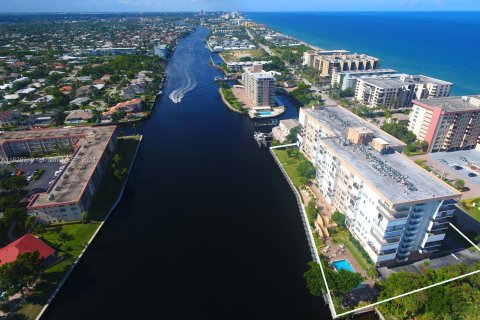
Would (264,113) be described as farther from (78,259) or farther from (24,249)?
(24,249)

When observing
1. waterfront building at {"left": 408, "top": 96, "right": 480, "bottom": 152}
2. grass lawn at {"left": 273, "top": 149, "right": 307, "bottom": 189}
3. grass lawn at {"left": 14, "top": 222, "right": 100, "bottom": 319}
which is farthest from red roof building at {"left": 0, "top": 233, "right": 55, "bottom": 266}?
waterfront building at {"left": 408, "top": 96, "right": 480, "bottom": 152}

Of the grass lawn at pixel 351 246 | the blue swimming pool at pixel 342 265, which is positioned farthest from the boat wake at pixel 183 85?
the blue swimming pool at pixel 342 265

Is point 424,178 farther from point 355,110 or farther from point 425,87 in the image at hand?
point 425,87

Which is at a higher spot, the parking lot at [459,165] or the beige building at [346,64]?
the beige building at [346,64]

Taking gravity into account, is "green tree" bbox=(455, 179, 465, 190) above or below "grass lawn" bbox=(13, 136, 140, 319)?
above

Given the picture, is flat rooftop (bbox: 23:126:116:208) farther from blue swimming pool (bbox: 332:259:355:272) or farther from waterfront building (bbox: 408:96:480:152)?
waterfront building (bbox: 408:96:480:152)

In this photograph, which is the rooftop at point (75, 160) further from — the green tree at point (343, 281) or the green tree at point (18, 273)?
the green tree at point (343, 281)
